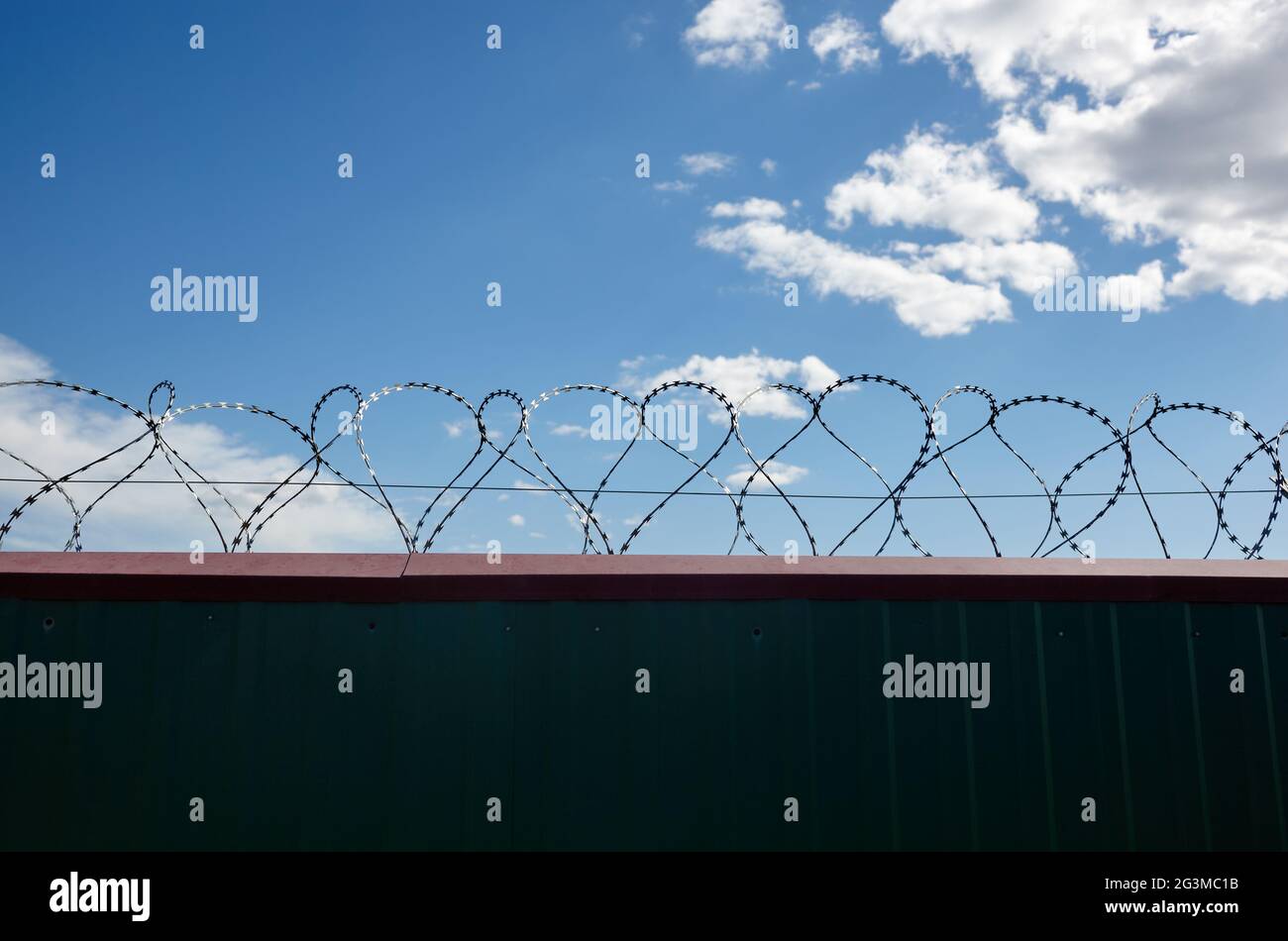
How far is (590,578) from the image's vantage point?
5.33 metres

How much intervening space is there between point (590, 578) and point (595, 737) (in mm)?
878

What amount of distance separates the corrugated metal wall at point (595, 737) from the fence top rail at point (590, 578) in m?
0.09

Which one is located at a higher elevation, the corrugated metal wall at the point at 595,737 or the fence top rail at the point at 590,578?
the fence top rail at the point at 590,578

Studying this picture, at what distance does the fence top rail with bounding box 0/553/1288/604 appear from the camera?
5.29 metres

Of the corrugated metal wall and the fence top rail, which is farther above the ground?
the fence top rail

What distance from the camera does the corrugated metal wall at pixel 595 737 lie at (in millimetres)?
5117

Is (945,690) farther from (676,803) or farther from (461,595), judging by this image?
(461,595)

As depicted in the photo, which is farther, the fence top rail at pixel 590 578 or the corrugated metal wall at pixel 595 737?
the fence top rail at pixel 590 578

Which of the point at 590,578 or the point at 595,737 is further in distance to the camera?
the point at 590,578

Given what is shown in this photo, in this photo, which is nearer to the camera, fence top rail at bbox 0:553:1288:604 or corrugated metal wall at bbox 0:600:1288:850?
corrugated metal wall at bbox 0:600:1288:850

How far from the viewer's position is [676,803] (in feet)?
16.9

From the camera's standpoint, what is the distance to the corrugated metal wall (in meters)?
5.12

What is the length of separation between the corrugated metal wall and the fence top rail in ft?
0.29

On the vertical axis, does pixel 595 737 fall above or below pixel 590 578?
below
